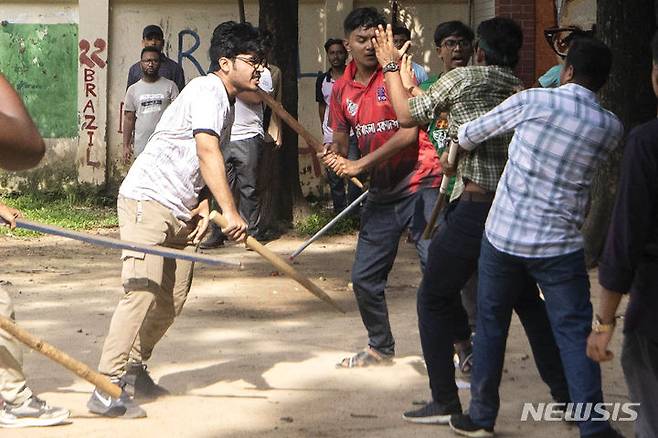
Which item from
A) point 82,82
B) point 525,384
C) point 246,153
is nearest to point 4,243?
point 246,153

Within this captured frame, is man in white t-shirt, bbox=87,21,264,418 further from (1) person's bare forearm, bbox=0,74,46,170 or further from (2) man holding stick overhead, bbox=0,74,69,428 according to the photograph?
(1) person's bare forearm, bbox=0,74,46,170

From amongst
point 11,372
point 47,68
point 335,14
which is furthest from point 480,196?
point 47,68

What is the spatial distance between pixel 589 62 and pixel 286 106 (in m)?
8.28

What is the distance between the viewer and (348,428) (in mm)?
5812

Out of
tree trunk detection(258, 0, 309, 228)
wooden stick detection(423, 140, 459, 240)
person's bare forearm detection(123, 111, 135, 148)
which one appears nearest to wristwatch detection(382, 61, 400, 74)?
wooden stick detection(423, 140, 459, 240)

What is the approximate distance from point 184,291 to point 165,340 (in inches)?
53.2

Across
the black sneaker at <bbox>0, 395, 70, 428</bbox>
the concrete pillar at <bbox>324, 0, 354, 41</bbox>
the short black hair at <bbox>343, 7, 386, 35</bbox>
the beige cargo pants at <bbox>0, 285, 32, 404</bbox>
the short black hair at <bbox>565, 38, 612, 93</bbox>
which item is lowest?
the black sneaker at <bbox>0, 395, 70, 428</bbox>

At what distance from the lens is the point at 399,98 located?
5980 mm

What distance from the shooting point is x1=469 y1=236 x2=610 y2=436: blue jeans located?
505cm

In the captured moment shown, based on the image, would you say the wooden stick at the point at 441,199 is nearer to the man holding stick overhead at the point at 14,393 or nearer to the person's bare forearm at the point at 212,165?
the person's bare forearm at the point at 212,165

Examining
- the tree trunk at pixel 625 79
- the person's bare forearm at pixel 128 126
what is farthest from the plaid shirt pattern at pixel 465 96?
the person's bare forearm at pixel 128 126

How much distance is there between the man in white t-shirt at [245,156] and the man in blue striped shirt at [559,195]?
649 cm

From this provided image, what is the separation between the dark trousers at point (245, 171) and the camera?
1157 cm

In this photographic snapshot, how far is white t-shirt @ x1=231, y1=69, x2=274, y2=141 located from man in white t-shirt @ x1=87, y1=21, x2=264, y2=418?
511 cm
